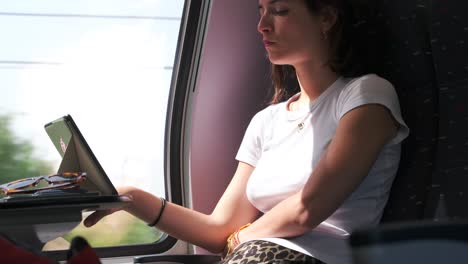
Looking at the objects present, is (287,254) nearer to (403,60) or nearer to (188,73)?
(403,60)

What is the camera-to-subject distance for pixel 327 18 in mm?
2146

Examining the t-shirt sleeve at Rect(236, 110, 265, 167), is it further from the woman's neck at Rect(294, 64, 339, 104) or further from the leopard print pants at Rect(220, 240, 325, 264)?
the leopard print pants at Rect(220, 240, 325, 264)

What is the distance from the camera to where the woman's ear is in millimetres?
2141

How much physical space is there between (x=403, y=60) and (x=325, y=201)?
434 millimetres

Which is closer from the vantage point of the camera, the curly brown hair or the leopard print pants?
the leopard print pants

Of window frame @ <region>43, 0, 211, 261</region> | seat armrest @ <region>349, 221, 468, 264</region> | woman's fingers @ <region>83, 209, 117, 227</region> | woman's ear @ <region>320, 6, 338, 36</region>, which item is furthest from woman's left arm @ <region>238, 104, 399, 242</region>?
seat armrest @ <region>349, 221, 468, 264</region>

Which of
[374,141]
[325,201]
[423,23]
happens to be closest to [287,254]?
[325,201]

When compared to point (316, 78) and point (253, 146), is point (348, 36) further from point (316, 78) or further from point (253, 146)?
point (253, 146)

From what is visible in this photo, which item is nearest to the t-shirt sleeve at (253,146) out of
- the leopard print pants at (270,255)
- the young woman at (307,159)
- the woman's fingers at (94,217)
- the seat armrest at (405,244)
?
the young woman at (307,159)

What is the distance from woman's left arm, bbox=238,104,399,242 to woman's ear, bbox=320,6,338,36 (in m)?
0.34

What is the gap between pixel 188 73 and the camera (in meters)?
2.88

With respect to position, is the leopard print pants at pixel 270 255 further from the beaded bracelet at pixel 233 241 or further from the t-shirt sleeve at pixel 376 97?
the t-shirt sleeve at pixel 376 97

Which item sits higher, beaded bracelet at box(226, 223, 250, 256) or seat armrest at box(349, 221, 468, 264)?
seat armrest at box(349, 221, 468, 264)

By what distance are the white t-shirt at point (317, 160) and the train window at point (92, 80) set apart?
99 centimetres
